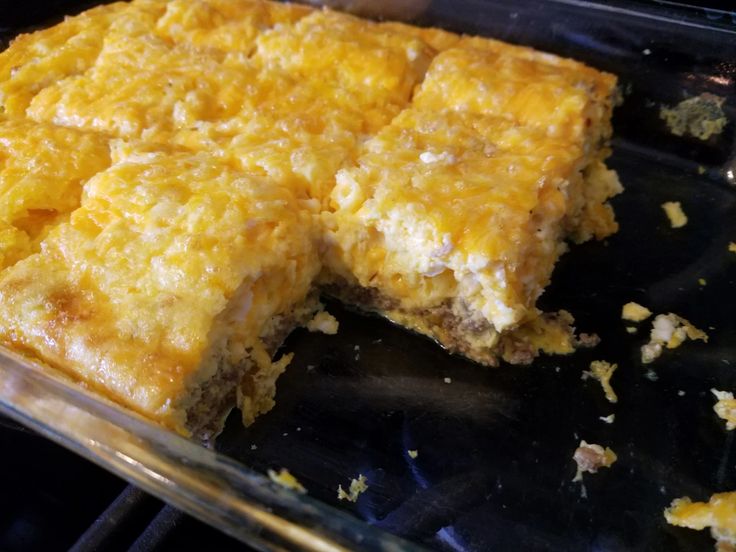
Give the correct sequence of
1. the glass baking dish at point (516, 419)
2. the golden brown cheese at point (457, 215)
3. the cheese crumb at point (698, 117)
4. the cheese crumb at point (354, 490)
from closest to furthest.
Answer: the glass baking dish at point (516, 419) → the cheese crumb at point (354, 490) → the golden brown cheese at point (457, 215) → the cheese crumb at point (698, 117)

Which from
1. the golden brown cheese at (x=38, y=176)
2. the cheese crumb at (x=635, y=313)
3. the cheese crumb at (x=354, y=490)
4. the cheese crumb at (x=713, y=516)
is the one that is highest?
the golden brown cheese at (x=38, y=176)

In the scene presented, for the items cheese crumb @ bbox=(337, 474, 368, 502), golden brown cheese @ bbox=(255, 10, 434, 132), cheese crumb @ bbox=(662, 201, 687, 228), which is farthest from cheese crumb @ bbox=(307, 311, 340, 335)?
cheese crumb @ bbox=(662, 201, 687, 228)

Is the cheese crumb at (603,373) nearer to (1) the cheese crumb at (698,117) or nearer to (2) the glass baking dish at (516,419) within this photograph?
(2) the glass baking dish at (516,419)

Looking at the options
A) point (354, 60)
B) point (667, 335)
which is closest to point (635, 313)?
point (667, 335)

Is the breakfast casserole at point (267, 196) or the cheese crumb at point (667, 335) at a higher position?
the breakfast casserole at point (267, 196)

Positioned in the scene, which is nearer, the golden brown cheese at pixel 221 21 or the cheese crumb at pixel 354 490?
the cheese crumb at pixel 354 490

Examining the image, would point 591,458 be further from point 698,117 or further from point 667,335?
point 698,117

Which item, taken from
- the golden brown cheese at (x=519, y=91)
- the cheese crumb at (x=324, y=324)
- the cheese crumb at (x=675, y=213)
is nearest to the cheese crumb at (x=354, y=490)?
the cheese crumb at (x=324, y=324)
